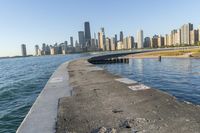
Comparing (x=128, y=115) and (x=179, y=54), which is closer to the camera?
(x=128, y=115)

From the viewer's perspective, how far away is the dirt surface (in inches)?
256

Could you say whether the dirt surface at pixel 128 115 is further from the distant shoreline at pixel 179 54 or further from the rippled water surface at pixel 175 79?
the distant shoreline at pixel 179 54

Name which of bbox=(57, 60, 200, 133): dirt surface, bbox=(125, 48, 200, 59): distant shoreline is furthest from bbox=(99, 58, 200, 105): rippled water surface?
bbox=(125, 48, 200, 59): distant shoreline

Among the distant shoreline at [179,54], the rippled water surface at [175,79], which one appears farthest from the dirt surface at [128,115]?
the distant shoreline at [179,54]

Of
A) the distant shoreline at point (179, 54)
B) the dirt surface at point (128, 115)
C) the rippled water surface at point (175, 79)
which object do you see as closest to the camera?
the dirt surface at point (128, 115)

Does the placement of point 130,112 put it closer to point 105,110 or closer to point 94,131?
point 105,110

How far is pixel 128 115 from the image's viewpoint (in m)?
7.77

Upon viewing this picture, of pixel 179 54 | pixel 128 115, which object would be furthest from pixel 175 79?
pixel 179 54

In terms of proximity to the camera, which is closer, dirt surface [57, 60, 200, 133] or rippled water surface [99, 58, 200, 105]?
dirt surface [57, 60, 200, 133]

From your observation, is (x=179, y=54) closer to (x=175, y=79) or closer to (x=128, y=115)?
(x=175, y=79)

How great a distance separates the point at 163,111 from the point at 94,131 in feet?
9.69

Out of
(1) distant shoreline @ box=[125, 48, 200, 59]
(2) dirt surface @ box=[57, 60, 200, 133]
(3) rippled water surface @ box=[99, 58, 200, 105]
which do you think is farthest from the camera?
(1) distant shoreline @ box=[125, 48, 200, 59]

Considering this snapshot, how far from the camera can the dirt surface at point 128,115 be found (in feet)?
21.4

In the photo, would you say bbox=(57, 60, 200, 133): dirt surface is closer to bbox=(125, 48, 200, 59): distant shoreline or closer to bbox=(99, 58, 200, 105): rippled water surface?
bbox=(99, 58, 200, 105): rippled water surface
